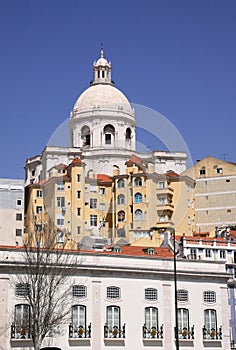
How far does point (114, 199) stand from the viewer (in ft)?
325

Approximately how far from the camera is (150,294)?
6241cm

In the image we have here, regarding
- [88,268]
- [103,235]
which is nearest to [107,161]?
[103,235]

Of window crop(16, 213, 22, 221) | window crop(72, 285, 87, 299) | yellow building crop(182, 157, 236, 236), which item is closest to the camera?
window crop(72, 285, 87, 299)

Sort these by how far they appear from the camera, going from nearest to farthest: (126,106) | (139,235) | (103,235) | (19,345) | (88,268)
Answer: (19,345) < (88,268) < (103,235) < (139,235) < (126,106)

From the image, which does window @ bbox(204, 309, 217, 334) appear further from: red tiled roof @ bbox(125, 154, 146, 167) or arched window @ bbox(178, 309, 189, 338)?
red tiled roof @ bbox(125, 154, 146, 167)

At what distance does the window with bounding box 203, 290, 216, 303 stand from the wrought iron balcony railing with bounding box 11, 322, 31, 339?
1552 cm

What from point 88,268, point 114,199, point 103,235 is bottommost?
point 88,268

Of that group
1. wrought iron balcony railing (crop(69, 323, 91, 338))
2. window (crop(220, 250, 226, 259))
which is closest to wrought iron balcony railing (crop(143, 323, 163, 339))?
wrought iron balcony railing (crop(69, 323, 91, 338))

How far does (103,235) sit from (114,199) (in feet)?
75.5

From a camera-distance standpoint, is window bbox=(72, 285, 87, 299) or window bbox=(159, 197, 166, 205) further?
window bbox=(159, 197, 166, 205)

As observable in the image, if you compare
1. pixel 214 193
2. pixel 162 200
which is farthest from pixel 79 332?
pixel 214 193

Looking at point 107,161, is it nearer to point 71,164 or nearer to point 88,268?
point 71,164

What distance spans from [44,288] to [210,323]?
48.7 feet

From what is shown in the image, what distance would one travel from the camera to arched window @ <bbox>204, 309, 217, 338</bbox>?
63469 mm
